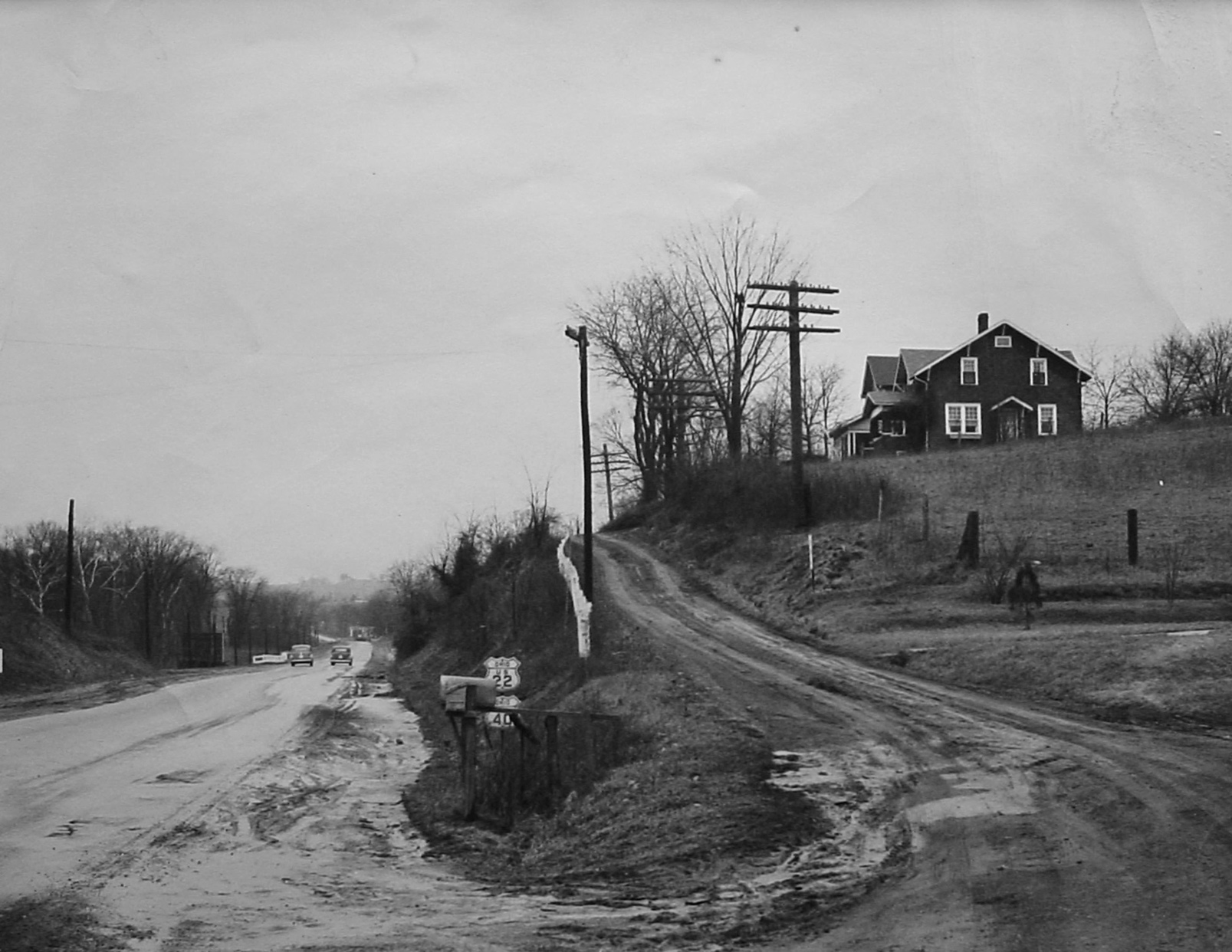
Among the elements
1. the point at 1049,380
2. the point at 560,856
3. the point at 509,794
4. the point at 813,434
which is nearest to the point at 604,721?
the point at 509,794

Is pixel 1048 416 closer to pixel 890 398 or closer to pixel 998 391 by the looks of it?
pixel 998 391

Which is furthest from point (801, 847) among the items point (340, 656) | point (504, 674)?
point (340, 656)

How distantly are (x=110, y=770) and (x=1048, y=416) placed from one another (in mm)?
52829

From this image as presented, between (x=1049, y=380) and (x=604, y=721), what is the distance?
51.2 meters

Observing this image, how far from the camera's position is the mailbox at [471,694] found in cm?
1430

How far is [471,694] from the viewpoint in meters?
14.4

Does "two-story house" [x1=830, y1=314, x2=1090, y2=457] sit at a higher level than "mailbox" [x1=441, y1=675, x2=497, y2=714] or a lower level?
higher

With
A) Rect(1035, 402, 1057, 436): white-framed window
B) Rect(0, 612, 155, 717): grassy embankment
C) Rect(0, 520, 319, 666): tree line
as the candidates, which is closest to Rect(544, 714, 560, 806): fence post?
Rect(0, 612, 155, 717): grassy embankment

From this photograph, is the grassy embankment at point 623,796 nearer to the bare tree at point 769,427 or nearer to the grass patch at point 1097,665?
the grass patch at point 1097,665

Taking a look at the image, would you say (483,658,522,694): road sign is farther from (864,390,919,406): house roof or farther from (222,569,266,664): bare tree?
(222,569,266,664): bare tree

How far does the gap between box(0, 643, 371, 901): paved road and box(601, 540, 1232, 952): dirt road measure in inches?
258

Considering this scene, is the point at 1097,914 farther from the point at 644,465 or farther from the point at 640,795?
the point at 644,465

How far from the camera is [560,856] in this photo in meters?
10.9

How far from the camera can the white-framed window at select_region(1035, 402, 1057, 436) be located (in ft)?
201
